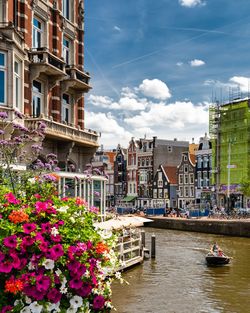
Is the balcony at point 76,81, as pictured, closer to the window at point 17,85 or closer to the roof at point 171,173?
the window at point 17,85

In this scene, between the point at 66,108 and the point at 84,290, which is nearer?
the point at 84,290

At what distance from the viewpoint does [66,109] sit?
32.4m

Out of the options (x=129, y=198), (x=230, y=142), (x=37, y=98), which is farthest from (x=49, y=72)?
(x=129, y=198)

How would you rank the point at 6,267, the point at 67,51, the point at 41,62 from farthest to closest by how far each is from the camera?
the point at 67,51 → the point at 41,62 → the point at 6,267

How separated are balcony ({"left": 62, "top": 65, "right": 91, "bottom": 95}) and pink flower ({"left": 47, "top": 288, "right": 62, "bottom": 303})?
85.0ft

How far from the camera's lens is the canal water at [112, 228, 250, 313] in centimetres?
1831

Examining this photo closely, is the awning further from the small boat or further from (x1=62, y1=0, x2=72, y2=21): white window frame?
the small boat

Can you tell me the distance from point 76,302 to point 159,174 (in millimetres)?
87177

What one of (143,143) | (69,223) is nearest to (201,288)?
(69,223)

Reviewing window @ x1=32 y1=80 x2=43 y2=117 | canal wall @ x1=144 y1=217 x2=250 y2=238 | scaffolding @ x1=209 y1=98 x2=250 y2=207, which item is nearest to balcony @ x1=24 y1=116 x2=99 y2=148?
window @ x1=32 y1=80 x2=43 y2=117

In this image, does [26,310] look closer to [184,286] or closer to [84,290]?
[84,290]

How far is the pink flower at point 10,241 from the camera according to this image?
534 centimetres

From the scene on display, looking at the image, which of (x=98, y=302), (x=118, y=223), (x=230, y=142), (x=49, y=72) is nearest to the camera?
(x=98, y=302)

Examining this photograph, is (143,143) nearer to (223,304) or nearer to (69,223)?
(223,304)
